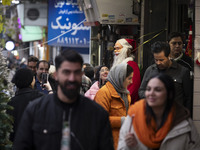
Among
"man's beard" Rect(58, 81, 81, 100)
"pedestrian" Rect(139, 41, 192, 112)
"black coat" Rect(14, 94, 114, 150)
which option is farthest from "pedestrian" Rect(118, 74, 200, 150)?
"pedestrian" Rect(139, 41, 192, 112)

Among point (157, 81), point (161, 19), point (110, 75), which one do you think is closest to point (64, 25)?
point (161, 19)

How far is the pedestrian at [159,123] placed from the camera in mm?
4652

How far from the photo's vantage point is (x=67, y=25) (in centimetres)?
1873

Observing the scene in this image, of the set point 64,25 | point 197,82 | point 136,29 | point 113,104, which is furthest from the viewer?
point 64,25

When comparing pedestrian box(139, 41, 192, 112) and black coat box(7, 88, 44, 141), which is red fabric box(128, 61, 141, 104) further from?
black coat box(7, 88, 44, 141)

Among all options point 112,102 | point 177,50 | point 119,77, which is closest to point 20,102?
point 112,102

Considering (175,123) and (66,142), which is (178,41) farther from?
(66,142)

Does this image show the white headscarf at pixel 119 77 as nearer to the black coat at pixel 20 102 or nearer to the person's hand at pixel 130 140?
the black coat at pixel 20 102

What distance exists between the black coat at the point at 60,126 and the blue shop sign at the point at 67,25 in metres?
14.3

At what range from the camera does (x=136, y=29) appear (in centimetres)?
1205

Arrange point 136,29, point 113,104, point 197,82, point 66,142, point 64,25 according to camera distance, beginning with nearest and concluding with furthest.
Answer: point 66,142 < point 113,104 < point 197,82 < point 136,29 < point 64,25

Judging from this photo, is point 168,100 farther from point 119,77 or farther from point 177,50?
point 177,50

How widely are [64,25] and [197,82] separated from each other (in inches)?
469

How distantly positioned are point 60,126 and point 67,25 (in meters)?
14.8
